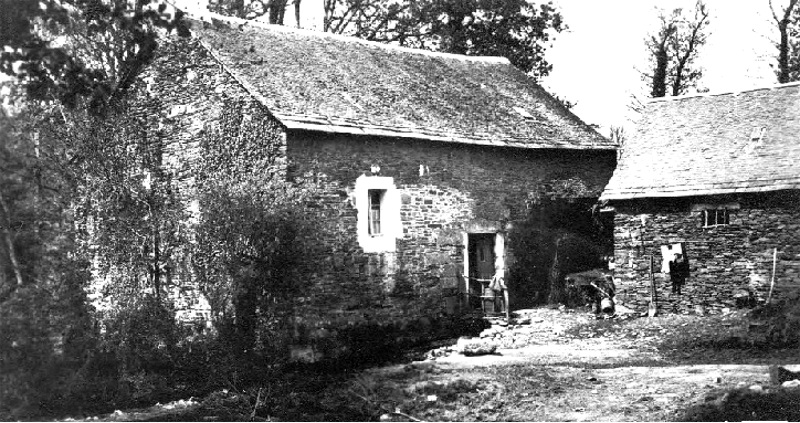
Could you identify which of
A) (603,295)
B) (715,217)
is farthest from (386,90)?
(715,217)

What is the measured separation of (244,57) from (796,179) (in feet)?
40.1

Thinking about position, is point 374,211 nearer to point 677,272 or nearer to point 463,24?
point 677,272

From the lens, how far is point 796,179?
1741cm

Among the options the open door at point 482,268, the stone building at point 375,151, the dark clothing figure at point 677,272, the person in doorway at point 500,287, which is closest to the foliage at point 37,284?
the stone building at point 375,151

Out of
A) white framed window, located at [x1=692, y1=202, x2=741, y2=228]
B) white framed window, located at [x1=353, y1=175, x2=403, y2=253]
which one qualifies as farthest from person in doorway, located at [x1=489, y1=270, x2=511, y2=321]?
white framed window, located at [x1=692, y1=202, x2=741, y2=228]

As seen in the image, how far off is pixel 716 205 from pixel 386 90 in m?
8.21

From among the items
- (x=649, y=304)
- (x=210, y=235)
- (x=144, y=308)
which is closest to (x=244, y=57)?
(x=210, y=235)

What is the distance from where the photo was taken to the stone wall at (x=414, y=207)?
1683cm

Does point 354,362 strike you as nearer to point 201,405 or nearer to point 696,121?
point 201,405

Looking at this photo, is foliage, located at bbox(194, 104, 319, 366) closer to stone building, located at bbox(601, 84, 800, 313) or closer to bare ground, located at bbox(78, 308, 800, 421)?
bare ground, located at bbox(78, 308, 800, 421)

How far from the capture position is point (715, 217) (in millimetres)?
18484

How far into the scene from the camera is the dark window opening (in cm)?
1800

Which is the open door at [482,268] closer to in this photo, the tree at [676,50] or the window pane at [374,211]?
the window pane at [374,211]

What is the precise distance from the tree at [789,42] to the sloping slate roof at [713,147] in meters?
13.0
